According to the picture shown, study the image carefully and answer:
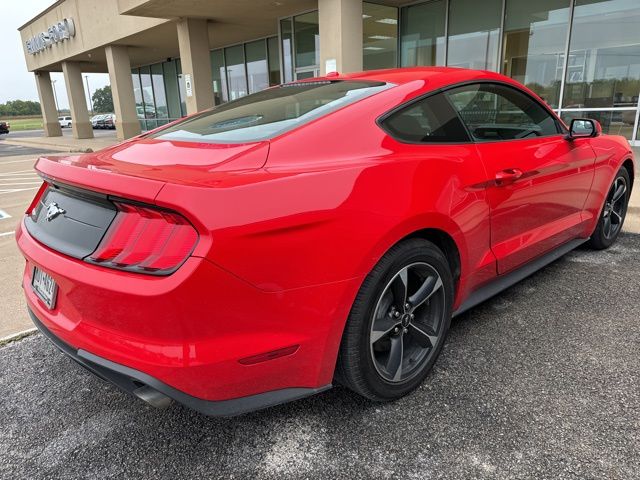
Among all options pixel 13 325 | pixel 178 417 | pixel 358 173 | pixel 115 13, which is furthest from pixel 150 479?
pixel 115 13

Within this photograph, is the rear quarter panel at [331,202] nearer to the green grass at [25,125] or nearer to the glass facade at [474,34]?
the glass facade at [474,34]

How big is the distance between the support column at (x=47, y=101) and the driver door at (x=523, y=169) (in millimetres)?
33089

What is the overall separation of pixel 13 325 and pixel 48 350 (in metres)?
0.58

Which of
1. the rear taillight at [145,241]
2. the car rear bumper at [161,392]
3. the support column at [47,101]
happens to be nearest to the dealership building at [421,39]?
the rear taillight at [145,241]

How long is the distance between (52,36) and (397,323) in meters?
28.4

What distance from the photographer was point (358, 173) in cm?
187

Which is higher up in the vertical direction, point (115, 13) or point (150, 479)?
point (115, 13)

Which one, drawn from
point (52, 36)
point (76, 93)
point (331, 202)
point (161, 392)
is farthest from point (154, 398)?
point (52, 36)

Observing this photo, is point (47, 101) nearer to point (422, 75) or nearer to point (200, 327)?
point (422, 75)

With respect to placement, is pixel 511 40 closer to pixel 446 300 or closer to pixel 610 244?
pixel 610 244

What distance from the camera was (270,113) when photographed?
2.40m

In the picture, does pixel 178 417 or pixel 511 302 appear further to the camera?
pixel 511 302

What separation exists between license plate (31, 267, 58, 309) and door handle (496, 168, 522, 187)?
2.17 metres

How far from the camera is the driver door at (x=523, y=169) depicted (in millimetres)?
2602
